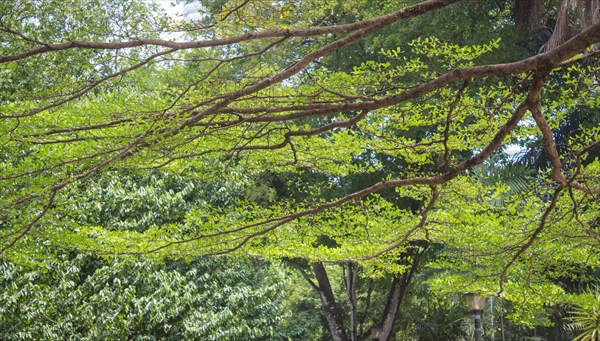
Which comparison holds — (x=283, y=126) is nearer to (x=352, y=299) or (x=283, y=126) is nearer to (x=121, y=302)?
(x=121, y=302)

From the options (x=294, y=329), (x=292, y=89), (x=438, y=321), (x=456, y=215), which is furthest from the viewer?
(x=438, y=321)

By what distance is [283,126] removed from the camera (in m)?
5.02

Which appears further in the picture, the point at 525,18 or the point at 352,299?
the point at 352,299

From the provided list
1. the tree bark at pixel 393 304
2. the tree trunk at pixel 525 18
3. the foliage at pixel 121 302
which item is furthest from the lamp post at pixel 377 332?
the tree trunk at pixel 525 18

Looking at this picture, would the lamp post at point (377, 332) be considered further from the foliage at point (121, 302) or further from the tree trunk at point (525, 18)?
the tree trunk at point (525, 18)

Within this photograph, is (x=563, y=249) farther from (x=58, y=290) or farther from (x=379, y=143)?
(x=58, y=290)

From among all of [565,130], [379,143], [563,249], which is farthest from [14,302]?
[565,130]

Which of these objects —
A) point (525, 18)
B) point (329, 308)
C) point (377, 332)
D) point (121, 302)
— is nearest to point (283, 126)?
point (121, 302)

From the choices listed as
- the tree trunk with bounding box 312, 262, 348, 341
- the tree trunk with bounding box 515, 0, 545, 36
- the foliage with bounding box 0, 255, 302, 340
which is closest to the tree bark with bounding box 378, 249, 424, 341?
the tree trunk with bounding box 312, 262, 348, 341

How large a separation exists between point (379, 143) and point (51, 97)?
266 cm

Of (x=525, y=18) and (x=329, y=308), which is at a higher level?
(x=525, y=18)

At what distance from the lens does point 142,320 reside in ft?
29.3

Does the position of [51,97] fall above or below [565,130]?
below

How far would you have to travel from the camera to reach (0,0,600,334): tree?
370 cm
